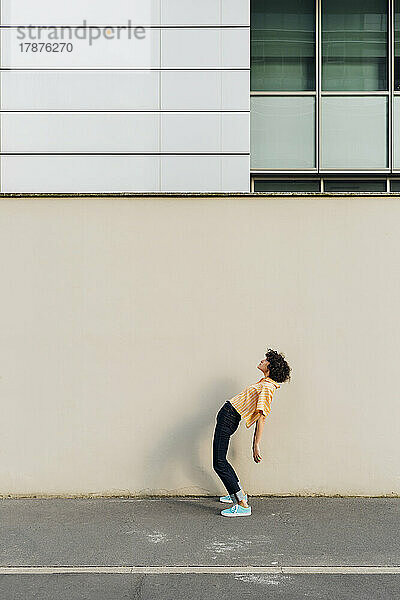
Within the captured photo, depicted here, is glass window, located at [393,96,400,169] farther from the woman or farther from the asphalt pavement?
the asphalt pavement

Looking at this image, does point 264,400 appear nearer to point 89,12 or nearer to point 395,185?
point 395,185

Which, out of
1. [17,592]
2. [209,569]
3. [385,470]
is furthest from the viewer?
[385,470]

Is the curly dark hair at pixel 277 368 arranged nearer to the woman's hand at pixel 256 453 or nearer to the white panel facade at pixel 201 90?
the woman's hand at pixel 256 453

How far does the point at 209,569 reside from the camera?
20.0 ft

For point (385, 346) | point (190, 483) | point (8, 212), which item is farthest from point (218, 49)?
point (190, 483)

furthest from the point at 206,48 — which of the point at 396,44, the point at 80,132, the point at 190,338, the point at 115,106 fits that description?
the point at 190,338

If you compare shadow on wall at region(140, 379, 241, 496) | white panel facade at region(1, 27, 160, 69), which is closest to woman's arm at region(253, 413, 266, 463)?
shadow on wall at region(140, 379, 241, 496)

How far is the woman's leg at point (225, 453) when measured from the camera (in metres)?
7.54

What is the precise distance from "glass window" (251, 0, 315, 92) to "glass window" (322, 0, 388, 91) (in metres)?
0.25

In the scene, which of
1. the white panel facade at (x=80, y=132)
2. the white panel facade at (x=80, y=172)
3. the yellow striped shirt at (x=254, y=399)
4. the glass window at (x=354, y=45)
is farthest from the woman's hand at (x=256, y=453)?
the glass window at (x=354, y=45)

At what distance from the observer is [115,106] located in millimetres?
11469

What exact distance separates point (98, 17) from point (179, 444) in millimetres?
6666

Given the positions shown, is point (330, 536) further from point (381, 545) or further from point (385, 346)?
point (385, 346)

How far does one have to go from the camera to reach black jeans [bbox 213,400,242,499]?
24.7 ft
